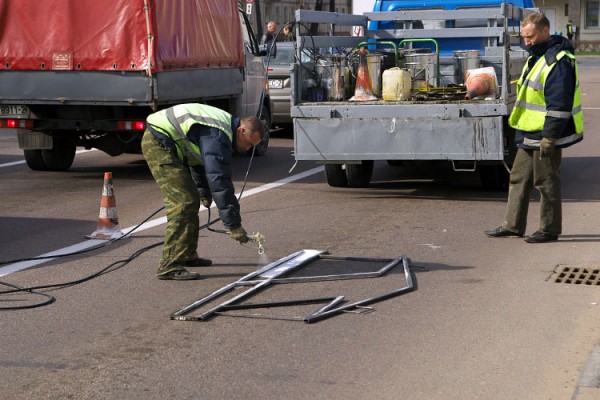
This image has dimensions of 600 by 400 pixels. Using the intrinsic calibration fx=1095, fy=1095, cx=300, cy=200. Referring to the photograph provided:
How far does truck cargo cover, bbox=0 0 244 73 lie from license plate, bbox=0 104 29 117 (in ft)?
1.65

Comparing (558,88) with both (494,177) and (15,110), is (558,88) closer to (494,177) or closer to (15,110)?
(494,177)

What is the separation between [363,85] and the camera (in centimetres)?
1252

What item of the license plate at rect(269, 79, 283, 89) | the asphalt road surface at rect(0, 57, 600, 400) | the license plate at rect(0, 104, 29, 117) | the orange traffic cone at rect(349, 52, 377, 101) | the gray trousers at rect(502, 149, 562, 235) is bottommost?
the asphalt road surface at rect(0, 57, 600, 400)

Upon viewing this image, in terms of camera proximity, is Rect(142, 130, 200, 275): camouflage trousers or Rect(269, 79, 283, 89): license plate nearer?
Rect(142, 130, 200, 275): camouflage trousers

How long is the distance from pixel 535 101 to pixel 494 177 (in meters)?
3.04

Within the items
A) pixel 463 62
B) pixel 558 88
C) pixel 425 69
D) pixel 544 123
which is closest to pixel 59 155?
pixel 425 69

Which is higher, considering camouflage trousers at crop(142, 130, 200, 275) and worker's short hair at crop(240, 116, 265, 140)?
worker's short hair at crop(240, 116, 265, 140)

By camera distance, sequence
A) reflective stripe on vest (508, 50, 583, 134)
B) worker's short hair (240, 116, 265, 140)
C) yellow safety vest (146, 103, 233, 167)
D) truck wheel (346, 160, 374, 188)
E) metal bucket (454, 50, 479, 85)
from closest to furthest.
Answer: worker's short hair (240, 116, 265, 140)
yellow safety vest (146, 103, 233, 167)
reflective stripe on vest (508, 50, 583, 134)
metal bucket (454, 50, 479, 85)
truck wheel (346, 160, 374, 188)

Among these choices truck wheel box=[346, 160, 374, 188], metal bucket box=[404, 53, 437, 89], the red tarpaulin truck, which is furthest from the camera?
the red tarpaulin truck

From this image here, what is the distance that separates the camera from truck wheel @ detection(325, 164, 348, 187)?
1308 cm

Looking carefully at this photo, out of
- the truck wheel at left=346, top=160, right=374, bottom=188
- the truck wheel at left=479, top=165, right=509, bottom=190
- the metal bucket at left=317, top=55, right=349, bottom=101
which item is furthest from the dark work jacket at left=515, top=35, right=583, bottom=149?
the truck wheel at left=346, top=160, right=374, bottom=188

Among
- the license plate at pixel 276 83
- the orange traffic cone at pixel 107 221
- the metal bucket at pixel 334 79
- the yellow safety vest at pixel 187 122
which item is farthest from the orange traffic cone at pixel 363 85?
the license plate at pixel 276 83

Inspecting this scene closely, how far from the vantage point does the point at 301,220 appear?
430 inches

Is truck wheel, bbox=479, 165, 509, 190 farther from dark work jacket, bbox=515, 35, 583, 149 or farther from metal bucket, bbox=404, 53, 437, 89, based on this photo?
dark work jacket, bbox=515, 35, 583, 149
